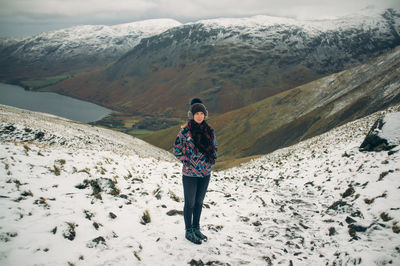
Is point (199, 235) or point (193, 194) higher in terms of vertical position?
point (193, 194)

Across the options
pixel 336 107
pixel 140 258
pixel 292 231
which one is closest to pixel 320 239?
pixel 292 231

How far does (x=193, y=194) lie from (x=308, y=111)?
323ft

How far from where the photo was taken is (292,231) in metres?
8.69

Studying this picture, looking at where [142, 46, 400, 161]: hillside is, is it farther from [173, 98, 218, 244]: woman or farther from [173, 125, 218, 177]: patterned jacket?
[173, 125, 218, 177]: patterned jacket

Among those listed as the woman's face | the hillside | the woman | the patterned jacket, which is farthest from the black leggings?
the hillside

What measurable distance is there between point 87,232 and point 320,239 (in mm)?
7249

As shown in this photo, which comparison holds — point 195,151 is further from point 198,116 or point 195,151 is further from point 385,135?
point 385,135

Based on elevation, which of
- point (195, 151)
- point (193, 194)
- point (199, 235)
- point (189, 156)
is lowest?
point (199, 235)

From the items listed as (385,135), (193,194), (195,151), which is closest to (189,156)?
(195,151)

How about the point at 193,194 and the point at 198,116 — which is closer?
the point at 198,116

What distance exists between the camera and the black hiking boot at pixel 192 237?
7207mm

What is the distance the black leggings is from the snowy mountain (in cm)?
70

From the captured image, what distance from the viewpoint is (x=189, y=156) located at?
22.8 feet

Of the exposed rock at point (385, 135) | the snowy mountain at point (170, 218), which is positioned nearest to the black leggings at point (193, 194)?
the snowy mountain at point (170, 218)
